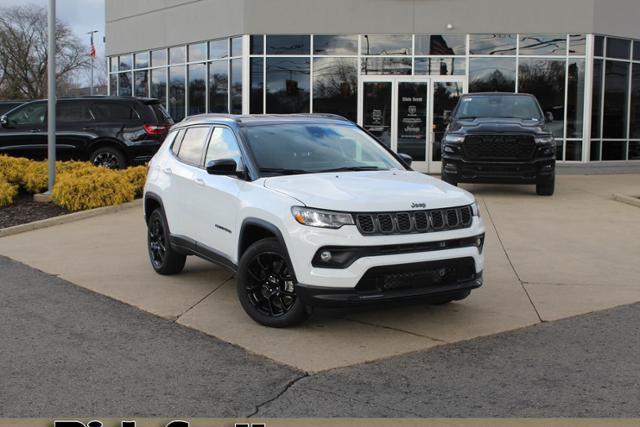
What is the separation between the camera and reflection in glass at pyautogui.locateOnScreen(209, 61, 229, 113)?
21.5 meters

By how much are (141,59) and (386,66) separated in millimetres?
9432

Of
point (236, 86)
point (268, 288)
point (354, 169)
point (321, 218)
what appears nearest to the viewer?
point (321, 218)

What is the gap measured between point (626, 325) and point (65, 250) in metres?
6.91

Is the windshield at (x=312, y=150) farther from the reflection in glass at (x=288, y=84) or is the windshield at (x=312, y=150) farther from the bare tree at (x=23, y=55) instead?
the bare tree at (x=23, y=55)

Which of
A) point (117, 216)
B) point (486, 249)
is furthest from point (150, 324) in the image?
point (117, 216)

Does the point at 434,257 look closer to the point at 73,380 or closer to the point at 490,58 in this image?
the point at 73,380

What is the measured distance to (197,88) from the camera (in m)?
22.8

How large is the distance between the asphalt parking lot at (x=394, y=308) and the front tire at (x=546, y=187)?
1642mm

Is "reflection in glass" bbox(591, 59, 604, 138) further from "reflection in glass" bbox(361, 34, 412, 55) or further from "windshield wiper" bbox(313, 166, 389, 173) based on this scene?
"windshield wiper" bbox(313, 166, 389, 173)

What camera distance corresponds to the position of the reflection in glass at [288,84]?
2044 centimetres

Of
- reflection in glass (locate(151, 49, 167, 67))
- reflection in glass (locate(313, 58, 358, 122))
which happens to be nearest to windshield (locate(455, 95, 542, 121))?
reflection in glass (locate(313, 58, 358, 122))

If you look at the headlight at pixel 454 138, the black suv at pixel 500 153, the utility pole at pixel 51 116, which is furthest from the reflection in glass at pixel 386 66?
the utility pole at pixel 51 116

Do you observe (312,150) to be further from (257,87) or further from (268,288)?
(257,87)

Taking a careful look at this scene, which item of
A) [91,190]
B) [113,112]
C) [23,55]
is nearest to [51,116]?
[91,190]
